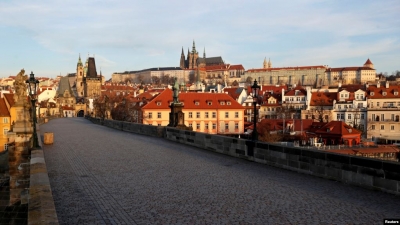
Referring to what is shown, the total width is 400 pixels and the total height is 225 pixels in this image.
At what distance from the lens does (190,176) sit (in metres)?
11.0

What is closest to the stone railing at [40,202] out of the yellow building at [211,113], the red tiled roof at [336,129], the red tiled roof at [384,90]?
the red tiled roof at [336,129]

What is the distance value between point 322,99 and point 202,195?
81008 mm

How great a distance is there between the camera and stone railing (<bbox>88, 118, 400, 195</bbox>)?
29.0 feet

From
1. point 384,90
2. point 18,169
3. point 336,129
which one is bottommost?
point 336,129

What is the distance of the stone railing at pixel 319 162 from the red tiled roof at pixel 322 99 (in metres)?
70.6

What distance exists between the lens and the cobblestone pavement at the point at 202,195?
711 centimetres

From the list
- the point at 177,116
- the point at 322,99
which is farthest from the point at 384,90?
the point at 177,116

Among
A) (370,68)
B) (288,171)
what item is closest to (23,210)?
(288,171)

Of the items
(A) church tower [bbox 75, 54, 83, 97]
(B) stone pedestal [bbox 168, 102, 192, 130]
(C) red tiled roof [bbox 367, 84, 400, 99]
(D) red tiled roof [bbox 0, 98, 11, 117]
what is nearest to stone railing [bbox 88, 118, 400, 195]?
(B) stone pedestal [bbox 168, 102, 192, 130]

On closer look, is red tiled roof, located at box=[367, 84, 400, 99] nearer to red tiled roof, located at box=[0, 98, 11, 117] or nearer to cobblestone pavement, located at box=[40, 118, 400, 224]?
red tiled roof, located at box=[0, 98, 11, 117]

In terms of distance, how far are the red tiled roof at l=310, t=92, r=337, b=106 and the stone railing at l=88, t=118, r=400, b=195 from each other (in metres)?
70.6

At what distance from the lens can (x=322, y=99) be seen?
85.6 metres

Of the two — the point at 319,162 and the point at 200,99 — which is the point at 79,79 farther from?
the point at 319,162

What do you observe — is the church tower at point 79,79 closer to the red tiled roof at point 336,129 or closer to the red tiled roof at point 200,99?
the red tiled roof at point 200,99
